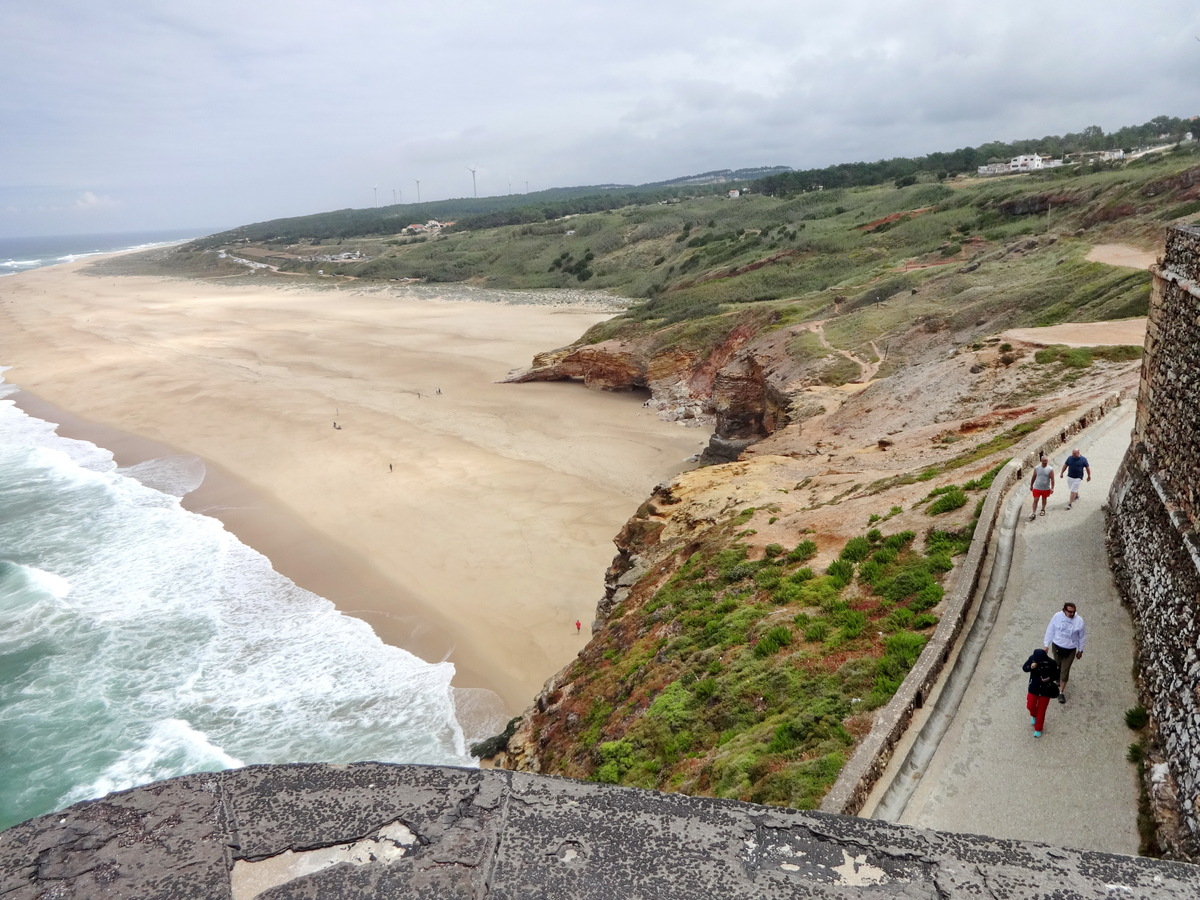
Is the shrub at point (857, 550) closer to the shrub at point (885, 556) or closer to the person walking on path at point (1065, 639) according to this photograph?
the shrub at point (885, 556)

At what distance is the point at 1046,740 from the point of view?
715 centimetres

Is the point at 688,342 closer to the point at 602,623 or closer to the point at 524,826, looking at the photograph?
the point at 602,623

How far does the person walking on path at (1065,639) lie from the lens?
7359 mm

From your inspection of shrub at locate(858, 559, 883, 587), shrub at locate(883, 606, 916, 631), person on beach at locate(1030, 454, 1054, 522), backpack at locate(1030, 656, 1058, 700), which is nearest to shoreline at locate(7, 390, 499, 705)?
shrub at locate(858, 559, 883, 587)

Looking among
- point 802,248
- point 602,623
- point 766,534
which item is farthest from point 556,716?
point 802,248

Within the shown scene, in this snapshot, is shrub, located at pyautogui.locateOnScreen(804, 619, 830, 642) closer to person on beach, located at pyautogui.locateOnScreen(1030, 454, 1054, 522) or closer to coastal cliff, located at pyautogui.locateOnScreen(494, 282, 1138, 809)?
coastal cliff, located at pyautogui.locateOnScreen(494, 282, 1138, 809)

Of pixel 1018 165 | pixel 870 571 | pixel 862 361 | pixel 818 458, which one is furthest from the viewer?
pixel 1018 165

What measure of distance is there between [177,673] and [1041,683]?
55.6 feet

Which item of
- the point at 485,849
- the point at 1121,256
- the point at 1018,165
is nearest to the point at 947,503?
the point at 485,849

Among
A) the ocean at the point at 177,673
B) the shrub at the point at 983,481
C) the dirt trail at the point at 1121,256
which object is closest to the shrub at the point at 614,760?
the ocean at the point at 177,673

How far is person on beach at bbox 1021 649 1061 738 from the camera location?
6.98 metres

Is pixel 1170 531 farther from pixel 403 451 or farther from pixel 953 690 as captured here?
pixel 403 451

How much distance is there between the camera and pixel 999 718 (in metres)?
7.47

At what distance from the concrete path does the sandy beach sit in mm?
9958
